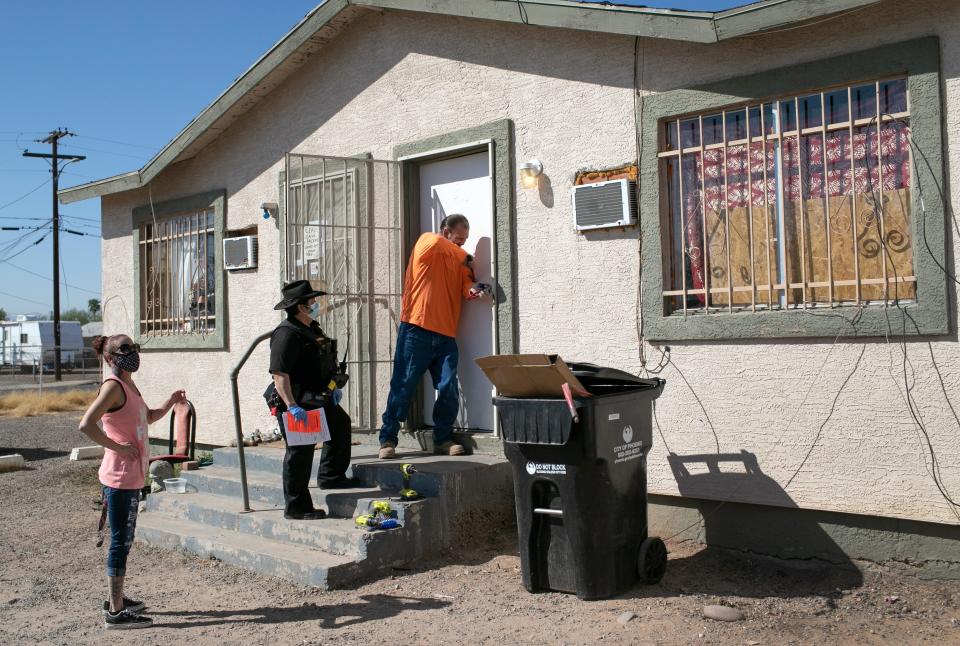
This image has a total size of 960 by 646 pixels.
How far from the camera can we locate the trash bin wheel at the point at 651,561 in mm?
5316

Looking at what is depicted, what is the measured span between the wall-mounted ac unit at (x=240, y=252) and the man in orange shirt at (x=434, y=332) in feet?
9.29

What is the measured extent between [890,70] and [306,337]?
13.4 feet

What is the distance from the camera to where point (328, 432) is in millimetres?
6422

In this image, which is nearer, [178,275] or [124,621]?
[124,621]

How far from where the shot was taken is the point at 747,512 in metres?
5.95

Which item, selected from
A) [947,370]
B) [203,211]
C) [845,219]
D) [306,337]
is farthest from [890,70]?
[203,211]

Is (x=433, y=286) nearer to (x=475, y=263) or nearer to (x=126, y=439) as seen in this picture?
(x=475, y=263)

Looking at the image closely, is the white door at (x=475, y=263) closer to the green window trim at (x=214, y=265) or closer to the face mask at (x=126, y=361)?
the face mask at (x=126, y=361)

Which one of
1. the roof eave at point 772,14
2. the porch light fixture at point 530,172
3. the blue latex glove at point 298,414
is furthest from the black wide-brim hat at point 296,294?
the roof eave at point 772,14

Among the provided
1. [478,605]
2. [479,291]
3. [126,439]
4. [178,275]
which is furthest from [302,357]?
[178,275]

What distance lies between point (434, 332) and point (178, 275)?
4818 mm

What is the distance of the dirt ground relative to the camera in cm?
475

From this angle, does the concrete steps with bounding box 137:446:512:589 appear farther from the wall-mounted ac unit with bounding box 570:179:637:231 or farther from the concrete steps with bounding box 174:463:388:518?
the wall-mounted ac unit with bounding box 570:179:637:231

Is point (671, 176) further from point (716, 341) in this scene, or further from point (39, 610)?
point (39, 610)
